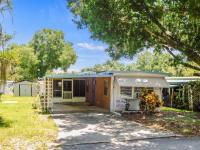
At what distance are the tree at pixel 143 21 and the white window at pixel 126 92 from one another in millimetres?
4126

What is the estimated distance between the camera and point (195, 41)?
11648 millimetres

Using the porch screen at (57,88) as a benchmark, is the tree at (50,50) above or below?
above

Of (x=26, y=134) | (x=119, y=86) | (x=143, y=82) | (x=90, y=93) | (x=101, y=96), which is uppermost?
(x=143, y=82)

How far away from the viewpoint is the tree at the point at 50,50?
40750mm

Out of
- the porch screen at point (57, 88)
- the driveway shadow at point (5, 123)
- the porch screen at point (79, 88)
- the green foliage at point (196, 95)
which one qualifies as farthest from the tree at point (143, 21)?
the porch screen at point (79, 88)

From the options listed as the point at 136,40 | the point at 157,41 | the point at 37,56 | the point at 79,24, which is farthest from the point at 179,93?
the point at 37,56

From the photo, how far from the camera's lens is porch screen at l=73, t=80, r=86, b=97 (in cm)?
2070

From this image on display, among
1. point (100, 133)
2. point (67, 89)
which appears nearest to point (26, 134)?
point (100, 133)

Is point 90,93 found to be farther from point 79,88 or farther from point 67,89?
point 67,89

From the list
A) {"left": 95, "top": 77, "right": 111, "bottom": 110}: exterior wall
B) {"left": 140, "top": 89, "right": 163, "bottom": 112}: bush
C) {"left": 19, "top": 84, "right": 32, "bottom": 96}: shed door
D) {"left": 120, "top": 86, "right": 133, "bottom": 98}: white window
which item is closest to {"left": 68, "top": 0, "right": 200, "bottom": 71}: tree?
{"left": 140, "top": 89, "right": 163, "bottom": 112}: bush

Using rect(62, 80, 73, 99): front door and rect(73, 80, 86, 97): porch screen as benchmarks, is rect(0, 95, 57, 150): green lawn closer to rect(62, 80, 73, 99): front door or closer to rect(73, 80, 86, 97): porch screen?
rect(62, 80, 73, 99): front door

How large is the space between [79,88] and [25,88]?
35.6 feet

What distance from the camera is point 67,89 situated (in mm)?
20406

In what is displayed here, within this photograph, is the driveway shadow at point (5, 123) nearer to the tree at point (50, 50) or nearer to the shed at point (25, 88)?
the shed at point (25, 88)
